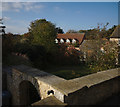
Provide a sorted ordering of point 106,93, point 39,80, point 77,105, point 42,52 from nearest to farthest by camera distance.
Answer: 1. point 77,105
2. point 106,93
3. point 39,80
4. point 42,52

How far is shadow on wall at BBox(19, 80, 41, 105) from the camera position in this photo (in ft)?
17.5

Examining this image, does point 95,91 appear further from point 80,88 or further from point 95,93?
point 80,88

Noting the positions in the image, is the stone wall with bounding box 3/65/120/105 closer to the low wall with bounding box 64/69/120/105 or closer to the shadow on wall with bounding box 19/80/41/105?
the low wall with bounding box 64/69/120/105

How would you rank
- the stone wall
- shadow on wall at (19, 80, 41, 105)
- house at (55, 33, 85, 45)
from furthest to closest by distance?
house at (55, 33, 85, 45)
shadow on wall at (19, 80, 41, 105)
the stone wall

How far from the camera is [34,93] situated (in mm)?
5523

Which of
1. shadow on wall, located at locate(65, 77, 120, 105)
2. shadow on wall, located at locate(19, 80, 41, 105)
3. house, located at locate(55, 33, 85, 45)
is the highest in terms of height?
house, located at locate(55, 33, 85, 45)

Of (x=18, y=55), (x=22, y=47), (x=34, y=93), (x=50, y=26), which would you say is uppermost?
(x=50, y=26)

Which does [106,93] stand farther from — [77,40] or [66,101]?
[77,40]

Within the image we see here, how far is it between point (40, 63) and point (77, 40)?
2030 cm

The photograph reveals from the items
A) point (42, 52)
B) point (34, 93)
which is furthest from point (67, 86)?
point (42, 52)

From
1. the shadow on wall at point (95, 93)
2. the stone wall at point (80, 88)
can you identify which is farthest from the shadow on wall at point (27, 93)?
the shadow on wall at point (95, 93)

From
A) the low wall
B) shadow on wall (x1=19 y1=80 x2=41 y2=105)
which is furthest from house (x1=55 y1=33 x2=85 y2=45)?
the low wall

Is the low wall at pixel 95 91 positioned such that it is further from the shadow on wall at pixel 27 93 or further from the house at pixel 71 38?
the house at pixel 71 38

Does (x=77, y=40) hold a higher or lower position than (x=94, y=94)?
higher
